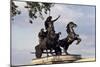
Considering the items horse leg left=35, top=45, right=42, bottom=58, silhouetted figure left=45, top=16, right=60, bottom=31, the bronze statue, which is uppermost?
silhouetted figure left=45, top=16, right=60, bottom=31

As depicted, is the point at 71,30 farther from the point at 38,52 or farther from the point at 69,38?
the point at 38,52

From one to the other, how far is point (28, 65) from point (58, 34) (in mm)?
500

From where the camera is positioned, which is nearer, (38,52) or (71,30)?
(38,52)

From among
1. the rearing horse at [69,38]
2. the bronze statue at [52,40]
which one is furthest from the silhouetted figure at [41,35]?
the rearing horse at [69,38]

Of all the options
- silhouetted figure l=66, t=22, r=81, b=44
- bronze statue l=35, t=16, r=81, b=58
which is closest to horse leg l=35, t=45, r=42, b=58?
bronze statue l=35, t=16, r=81, b=58

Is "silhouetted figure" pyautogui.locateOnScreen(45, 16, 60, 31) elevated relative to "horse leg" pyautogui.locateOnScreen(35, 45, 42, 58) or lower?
elevated

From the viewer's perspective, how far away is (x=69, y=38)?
269 centimetres

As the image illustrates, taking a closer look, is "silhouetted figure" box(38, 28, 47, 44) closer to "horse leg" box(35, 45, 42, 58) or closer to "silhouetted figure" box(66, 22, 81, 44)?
"horse leg" box(35, 45, 42, 58)

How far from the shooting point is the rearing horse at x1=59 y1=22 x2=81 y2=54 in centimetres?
265

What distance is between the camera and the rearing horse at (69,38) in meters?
2.65

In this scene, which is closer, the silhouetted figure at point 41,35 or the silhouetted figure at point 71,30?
the silhouetted figure at point 41,35

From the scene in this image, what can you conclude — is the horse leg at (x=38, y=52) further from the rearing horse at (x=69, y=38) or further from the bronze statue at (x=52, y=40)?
the rearing horse at (x=69, y=38)

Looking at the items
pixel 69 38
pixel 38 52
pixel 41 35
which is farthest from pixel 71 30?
pixel 38 52
